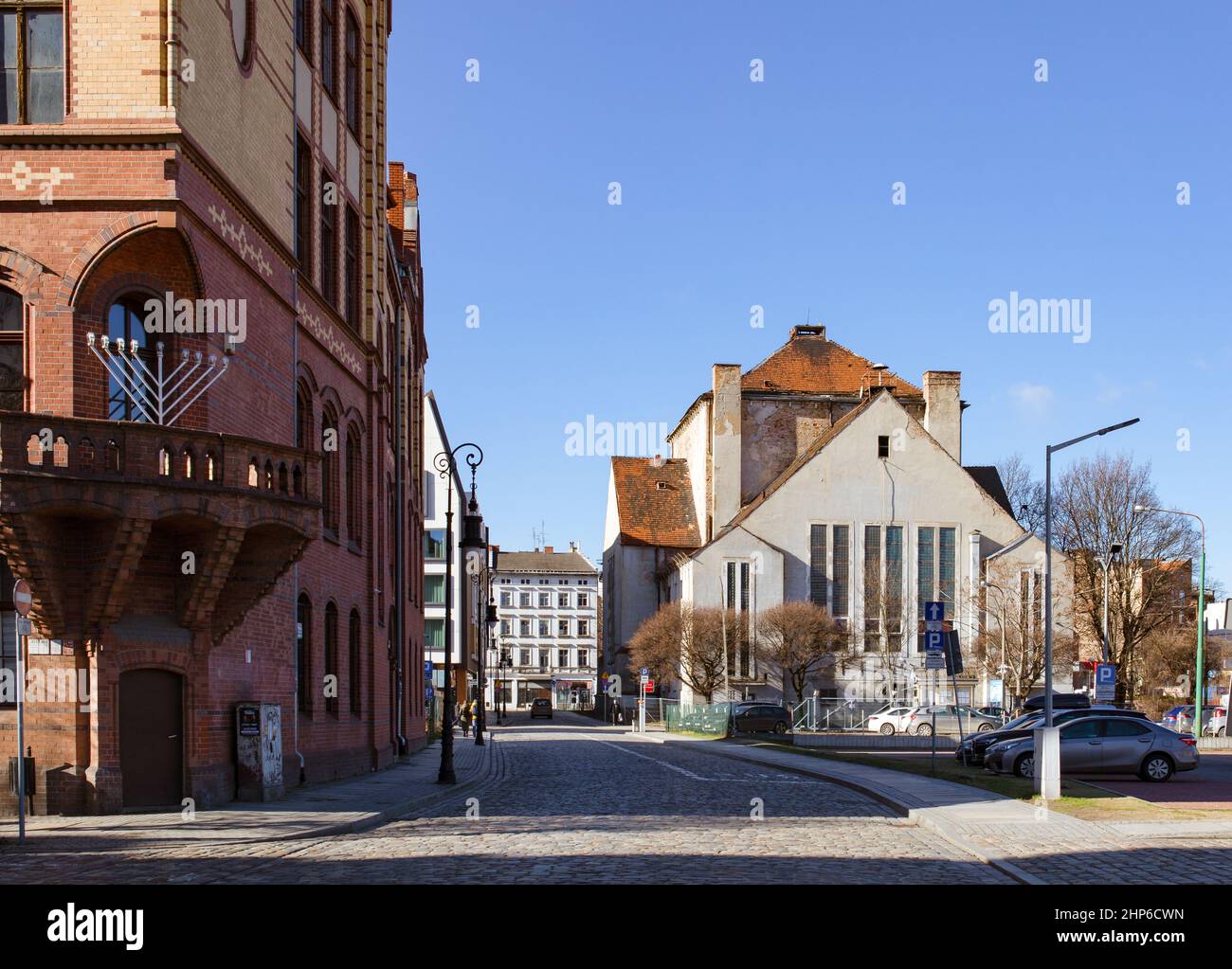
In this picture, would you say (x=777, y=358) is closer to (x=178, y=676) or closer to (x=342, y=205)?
(x=342, y=205)

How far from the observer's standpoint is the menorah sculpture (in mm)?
18859

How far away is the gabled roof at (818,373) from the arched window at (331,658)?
63.7 metres

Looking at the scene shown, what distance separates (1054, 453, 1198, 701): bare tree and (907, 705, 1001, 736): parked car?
24.7 ft

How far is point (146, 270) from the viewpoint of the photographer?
1933 cm

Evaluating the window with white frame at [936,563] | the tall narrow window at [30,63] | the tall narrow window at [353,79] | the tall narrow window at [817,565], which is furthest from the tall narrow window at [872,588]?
the tall narrow window at [30,63]

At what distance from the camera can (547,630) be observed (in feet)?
471

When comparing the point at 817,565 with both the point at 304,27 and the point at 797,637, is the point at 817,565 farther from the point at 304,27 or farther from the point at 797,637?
the point at 304,27

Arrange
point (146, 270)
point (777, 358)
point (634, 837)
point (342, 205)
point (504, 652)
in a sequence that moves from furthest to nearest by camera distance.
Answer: point (504, 652), point (777, 358), point (342, 205), point (146, 270), point (634, 837)

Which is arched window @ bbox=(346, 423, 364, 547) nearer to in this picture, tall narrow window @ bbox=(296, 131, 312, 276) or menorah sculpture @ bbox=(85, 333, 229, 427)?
tall narrow window @ bbox=(296, 131, 312, 276)

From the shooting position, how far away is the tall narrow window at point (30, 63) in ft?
62.4

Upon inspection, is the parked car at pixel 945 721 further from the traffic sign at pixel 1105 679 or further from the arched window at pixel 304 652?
the arched window at pixel 304 652

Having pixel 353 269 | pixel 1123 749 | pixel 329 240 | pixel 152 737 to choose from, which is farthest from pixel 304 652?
pixel 1123 749
